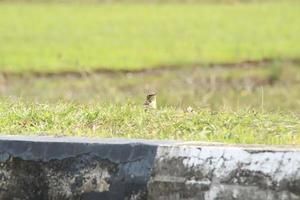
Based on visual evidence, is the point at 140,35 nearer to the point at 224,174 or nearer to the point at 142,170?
the point at 142,170

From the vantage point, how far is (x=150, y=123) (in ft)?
18.4

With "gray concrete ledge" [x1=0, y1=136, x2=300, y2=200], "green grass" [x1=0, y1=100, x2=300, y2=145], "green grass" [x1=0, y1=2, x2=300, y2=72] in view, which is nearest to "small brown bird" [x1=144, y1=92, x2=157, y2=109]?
"green grass" [x1=0, y1=100, x2=300, y2=145]

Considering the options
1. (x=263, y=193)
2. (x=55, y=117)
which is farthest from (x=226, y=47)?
(x=263, y=193)

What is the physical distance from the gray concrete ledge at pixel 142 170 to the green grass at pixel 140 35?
1774cm

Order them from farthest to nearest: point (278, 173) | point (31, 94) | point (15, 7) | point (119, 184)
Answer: point (15, 7) < point (31, 94) < point (119, 184) < point (278, 173)

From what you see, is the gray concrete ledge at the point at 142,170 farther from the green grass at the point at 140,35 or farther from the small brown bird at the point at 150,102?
the green grass at the point at 140,35

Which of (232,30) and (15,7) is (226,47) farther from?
(15,7)

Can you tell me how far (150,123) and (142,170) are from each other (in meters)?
1.14

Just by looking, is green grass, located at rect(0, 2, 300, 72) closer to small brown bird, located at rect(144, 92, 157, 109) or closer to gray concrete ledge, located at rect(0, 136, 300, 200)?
small brown bird, located at rect(144, 92, 157, 109)

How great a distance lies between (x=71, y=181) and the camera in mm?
4668

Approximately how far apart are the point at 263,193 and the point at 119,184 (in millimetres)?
804

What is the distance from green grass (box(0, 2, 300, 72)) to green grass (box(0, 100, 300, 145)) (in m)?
16.5

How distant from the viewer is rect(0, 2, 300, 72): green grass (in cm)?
2362

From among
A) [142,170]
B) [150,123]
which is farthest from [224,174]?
[150,123]
